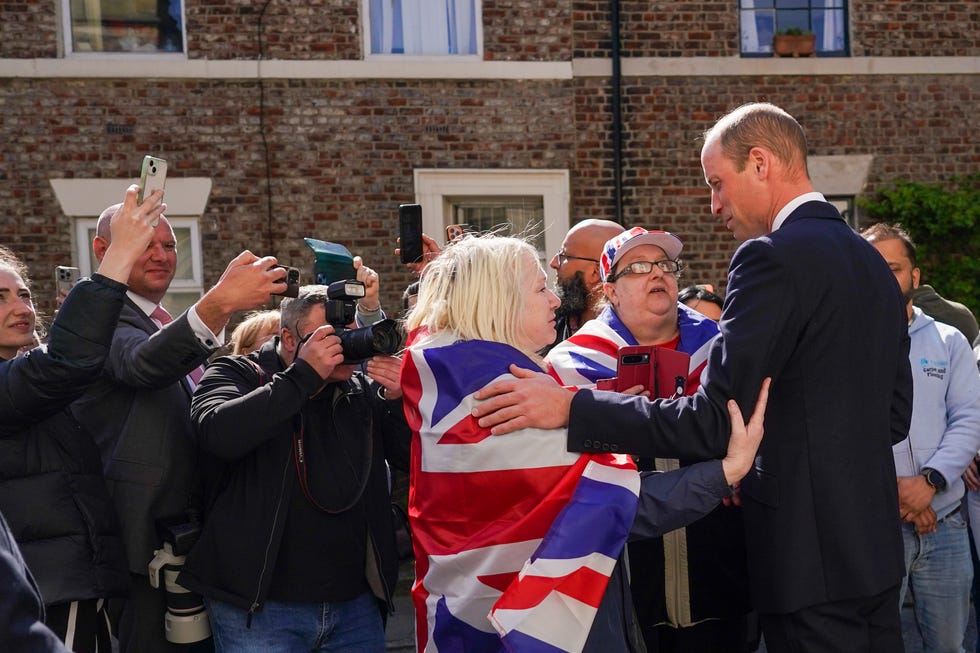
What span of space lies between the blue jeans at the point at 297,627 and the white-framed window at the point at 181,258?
5.83 meters

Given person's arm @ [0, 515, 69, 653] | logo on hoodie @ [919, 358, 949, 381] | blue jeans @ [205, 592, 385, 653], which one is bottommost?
blue jeans @ [205, 592, 385, 653]

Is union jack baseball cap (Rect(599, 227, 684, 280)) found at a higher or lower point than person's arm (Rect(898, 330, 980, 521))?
higher

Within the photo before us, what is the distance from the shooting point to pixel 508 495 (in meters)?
2.55

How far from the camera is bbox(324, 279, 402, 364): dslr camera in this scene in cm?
299

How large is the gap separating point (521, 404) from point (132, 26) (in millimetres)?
7514

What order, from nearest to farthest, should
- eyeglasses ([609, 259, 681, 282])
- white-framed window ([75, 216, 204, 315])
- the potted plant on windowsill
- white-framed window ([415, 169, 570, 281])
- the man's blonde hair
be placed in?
1. the man's blonde hair
2. eyeglasses ([609, 259, 681, 282])
3. white-framed window ([75, 216, 204, 315])
4. white-framed window ([415, 169, 570, 281])
5. the potted plant on windowsill

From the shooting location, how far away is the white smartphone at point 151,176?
2844 mm

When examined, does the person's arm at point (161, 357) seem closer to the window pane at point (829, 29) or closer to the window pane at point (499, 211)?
the window pane at point (499, 211)

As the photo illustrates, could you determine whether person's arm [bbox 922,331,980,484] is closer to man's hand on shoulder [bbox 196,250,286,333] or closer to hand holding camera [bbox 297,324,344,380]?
hand holding camera [bbox 297,324,344,380]

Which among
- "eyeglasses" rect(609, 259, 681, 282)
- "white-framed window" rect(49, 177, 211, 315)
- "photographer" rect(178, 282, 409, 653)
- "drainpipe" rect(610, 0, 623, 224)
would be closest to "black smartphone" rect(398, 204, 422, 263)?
"photographer" rect(178, 282, 409, 653)

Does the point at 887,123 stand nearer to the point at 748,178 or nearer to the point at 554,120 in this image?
the point at 554,120

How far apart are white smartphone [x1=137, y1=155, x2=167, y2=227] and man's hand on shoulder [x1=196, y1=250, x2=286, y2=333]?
0.35m

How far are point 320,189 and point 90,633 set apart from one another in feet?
20.1

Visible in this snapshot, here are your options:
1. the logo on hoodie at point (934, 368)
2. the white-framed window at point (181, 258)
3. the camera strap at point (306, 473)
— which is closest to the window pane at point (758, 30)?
the white-framed window at point (181, 258)
